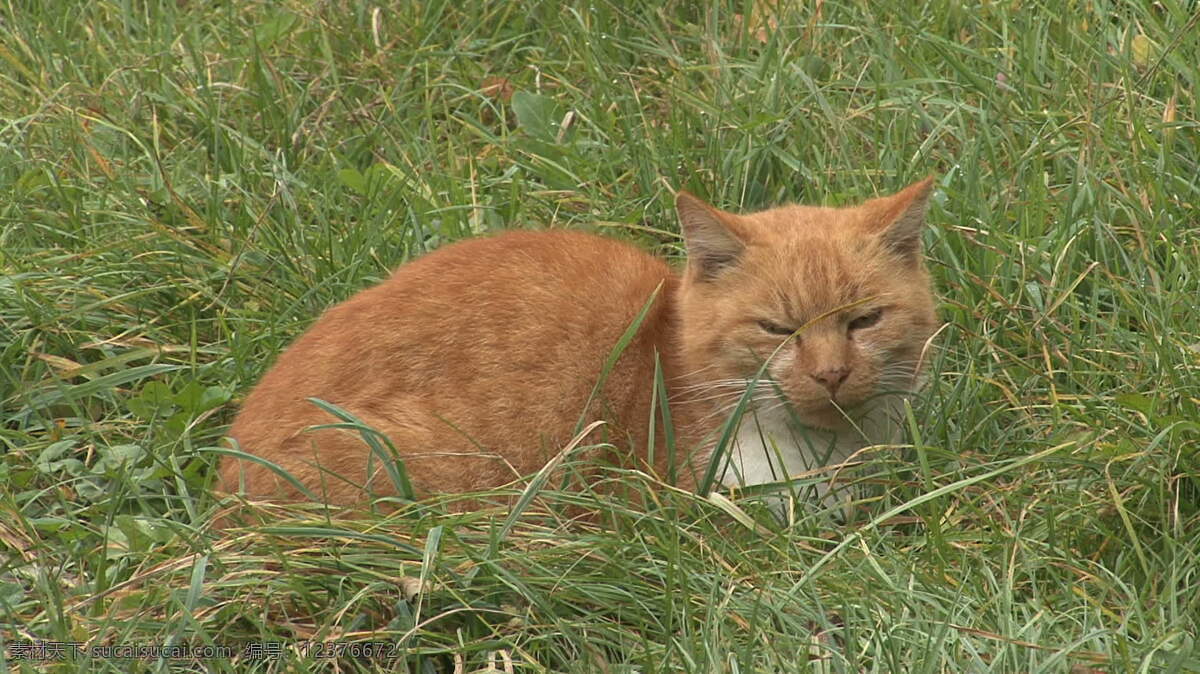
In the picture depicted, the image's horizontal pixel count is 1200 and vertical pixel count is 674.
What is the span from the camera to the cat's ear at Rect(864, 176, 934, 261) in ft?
12.8

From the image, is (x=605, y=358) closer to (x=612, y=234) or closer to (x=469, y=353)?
(x=469, y=353)

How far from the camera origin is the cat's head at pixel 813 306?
12.7 ft

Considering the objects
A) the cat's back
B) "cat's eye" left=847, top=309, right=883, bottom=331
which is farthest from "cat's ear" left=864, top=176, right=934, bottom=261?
the cat's back

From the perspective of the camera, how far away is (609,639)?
3207 millimetres

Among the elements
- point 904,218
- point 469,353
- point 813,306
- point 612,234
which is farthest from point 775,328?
point 612,234

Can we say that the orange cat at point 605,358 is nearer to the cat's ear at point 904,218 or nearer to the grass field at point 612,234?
the cat's ear at point 904,218

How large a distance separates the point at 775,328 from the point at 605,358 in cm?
44

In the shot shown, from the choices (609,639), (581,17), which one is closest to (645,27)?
(581,17)

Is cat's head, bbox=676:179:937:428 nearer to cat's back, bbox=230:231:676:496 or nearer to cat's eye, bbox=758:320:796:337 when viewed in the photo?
cat's eye, bbox=758:320:796:337

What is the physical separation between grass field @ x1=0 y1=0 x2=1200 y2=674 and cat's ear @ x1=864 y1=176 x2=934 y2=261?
0.96 ft

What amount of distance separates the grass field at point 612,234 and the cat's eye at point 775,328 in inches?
15.6

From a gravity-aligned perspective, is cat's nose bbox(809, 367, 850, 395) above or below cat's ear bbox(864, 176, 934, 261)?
below

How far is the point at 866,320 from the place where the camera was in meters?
3.95

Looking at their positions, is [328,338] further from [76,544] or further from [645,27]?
[645,27]
